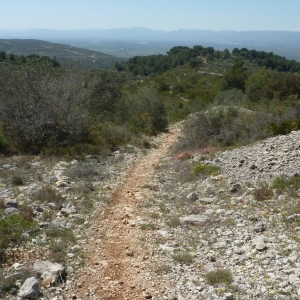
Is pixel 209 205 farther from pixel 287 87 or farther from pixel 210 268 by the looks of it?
pixel 287 87

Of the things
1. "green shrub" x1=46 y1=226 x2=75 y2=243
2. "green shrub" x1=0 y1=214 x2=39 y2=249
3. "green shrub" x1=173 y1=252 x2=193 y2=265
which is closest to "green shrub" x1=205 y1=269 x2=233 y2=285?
"green shrub" x1=173 y1=252 x2=193 y2=265

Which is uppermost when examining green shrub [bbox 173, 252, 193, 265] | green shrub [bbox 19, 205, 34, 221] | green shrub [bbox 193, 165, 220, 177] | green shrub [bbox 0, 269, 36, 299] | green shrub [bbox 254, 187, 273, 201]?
green shrub [bbox 254, 187, 273, 201]

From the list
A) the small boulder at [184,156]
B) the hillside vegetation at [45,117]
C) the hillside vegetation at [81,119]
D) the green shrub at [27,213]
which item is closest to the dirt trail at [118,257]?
the green shrub at [27,213]

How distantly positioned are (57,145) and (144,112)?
1349 cm

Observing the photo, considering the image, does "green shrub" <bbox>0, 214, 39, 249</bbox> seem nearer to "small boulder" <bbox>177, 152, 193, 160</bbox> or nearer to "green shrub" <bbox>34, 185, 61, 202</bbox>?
"green shrub" <bbox>34, 185, 61, 202</bbox>

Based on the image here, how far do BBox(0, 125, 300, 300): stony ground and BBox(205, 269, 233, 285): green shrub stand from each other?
2 centimetres

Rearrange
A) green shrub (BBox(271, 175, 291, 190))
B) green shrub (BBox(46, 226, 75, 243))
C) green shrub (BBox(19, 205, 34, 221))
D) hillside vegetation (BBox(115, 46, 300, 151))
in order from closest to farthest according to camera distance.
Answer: green shrub (BBox(46, 226, 75, 243)) < green shrub (BBox(19, 205, 34, 221)) < green shrub (BBox(271, 175, 291, 190)) < hillside vegetation (BBox(115, 46, 300, 151))

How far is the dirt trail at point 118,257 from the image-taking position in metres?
6.59

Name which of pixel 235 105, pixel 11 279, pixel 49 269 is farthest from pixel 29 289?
pixel 235 105

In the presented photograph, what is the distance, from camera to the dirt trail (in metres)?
6.59

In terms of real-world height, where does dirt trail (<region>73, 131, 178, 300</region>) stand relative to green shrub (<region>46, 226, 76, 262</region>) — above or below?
below

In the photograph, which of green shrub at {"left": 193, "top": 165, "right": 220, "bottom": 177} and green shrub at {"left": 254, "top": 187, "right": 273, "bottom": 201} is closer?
green shrub at {"left": 254, "top": 187, "right": 273, "bottom": 201}

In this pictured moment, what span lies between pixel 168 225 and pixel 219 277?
2.99m

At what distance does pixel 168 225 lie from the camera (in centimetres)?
949
